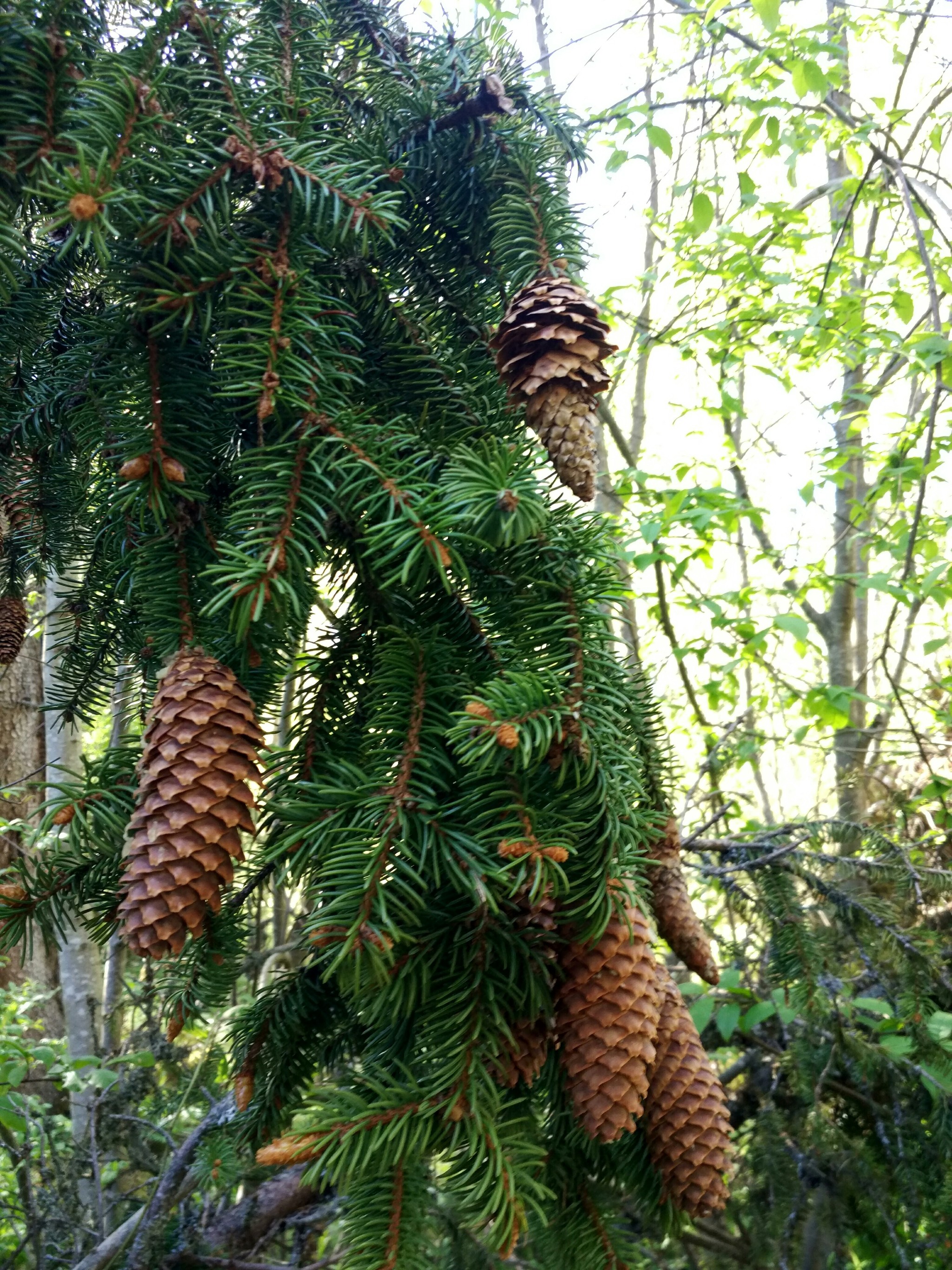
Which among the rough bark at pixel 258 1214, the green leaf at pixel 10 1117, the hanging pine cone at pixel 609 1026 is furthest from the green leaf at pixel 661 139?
the green leaf at pixel 10 1117

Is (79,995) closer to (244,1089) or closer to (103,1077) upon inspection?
(103,1077)

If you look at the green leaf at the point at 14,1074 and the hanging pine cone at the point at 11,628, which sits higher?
the hanging pine cone at the point at 11,628

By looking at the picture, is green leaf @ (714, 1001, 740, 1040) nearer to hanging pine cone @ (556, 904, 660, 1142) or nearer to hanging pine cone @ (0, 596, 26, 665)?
hanging pine cone @ (556, 904, 660, 1142)

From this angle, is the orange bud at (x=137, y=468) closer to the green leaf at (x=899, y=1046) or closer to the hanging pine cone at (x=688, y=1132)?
the hanging pine cone at (x=688, y=1132)

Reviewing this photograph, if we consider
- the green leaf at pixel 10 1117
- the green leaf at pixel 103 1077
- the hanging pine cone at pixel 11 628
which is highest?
the hanging pine cone at pixel 11 628

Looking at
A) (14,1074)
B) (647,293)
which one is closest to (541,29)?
(647,293)

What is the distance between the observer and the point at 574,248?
0.88 metres

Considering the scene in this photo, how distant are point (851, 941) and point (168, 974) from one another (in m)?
1.42

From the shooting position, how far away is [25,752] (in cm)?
347

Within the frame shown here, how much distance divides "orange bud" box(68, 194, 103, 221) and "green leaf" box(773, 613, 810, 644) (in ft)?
6.23

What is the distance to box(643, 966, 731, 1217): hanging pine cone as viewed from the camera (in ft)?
2.31

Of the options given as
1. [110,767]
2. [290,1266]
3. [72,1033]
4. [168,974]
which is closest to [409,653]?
[110,767]

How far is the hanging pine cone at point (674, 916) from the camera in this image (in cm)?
82

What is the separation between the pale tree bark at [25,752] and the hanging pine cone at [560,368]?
116 inches
